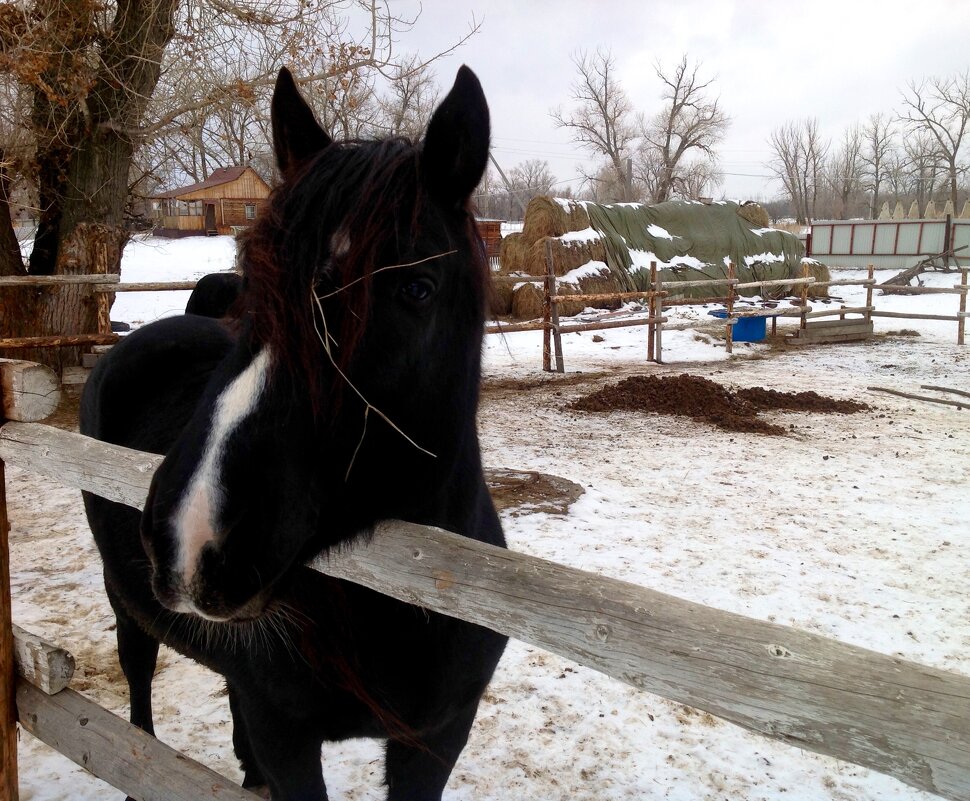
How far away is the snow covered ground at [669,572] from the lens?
271cm

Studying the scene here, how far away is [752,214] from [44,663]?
956 inches

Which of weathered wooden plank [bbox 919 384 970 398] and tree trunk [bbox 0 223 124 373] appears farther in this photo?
weathered wooden plank [bbox 919 384 970 398]

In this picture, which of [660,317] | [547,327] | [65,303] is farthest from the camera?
[660,317]

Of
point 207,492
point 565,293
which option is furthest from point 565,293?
point 207,492

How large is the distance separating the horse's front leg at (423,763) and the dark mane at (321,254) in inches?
45.2

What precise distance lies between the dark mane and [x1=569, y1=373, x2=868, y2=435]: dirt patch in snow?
24.8 feet

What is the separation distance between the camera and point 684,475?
21.0ft

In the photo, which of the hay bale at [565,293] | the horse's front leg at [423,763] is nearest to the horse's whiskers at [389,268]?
the horse's front leg at [423,763]

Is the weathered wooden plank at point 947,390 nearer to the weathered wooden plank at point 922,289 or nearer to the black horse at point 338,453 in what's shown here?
the weathered wooden plank at point 922,289

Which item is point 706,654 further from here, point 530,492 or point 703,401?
point 703,401

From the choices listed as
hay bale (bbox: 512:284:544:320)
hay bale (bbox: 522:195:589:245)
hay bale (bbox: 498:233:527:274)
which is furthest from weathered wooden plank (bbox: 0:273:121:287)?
hay bale (bbox: 522:195:589:245)

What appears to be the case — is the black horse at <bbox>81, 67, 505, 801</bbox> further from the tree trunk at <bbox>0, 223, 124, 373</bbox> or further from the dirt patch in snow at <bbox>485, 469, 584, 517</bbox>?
the tree trunk at <bbox>0, 223, 124, 373</bbox>

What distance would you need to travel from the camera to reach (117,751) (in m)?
2.07

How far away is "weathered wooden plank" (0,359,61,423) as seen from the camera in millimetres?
2045
